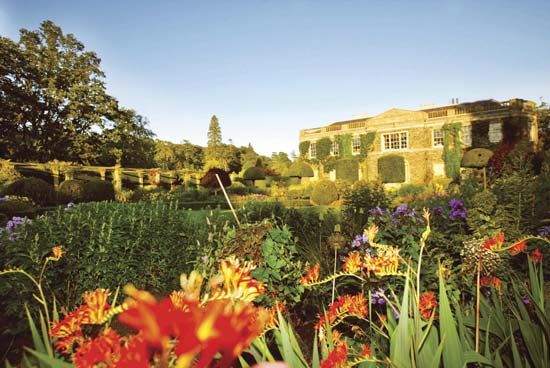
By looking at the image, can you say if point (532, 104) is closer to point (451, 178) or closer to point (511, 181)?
point (451, 178)

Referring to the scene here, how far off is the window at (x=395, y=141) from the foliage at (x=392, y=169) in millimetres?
1221

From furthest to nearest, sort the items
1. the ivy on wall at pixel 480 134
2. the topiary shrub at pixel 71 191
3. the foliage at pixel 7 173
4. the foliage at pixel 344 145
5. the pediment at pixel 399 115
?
the foliage at pixel 344 145
the pediment at pixel 399 115
the ivy on wall at pixel 480 134
the topiary shrub at pixel 71 191
the foliage at pixel 7 173

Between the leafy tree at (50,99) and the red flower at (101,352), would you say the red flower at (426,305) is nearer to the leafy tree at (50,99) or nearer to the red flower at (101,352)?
the red flower at (101,352)

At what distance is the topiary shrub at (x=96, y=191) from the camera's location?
16750 mm

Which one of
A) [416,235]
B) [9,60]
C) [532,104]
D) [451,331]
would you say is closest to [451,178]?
[532,104]

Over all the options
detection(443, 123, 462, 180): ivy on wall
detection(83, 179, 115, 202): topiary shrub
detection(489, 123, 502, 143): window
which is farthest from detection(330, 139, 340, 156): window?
detection(83, 179, 115, 202): topiary shrub

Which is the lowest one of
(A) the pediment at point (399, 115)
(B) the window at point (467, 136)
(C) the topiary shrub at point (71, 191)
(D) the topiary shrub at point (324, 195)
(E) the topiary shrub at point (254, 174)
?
(D) the topiary shrub at point (324, 195)

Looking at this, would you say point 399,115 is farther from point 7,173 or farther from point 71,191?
point 7,173

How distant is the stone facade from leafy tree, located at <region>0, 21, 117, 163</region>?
17780 mm

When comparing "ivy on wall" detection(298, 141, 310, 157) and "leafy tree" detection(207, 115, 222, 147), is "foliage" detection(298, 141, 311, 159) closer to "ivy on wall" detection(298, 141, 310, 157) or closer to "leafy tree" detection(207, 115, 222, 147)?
"ivy on wall" detection(298, 141, 310, 157)

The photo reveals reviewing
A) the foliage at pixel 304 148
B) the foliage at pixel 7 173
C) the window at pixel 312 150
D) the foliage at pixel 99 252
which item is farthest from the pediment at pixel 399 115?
the foliage at pixel 99 252

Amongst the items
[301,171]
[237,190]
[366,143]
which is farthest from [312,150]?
[237,190]

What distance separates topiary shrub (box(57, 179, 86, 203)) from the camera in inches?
622

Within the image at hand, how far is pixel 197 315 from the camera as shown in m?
0.36
